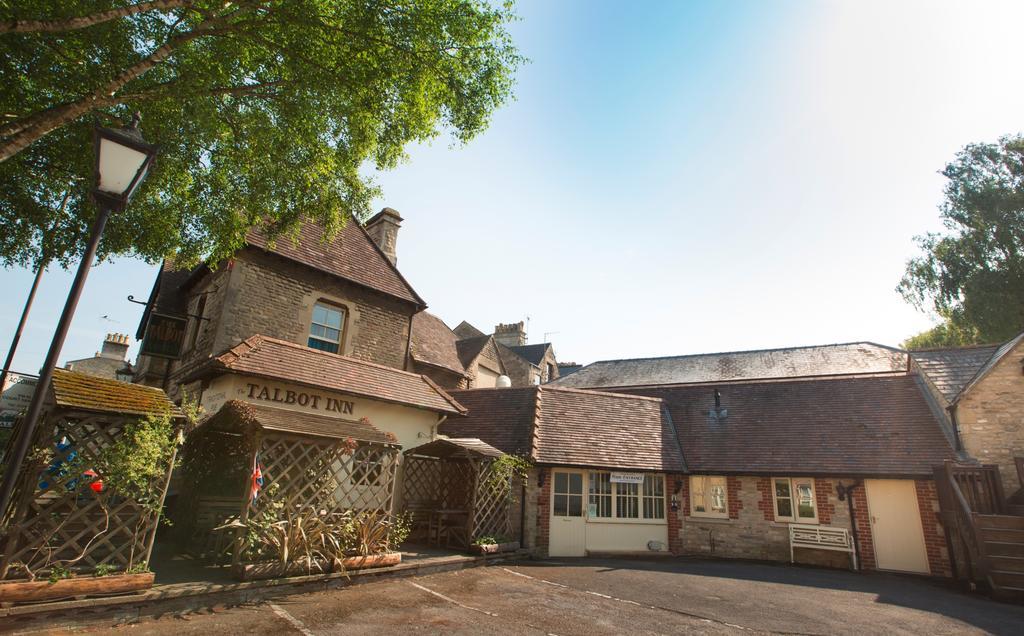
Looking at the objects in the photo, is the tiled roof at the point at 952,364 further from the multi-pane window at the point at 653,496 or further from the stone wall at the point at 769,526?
the multi-pane window at the point at 653,496

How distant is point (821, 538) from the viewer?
14.3 m

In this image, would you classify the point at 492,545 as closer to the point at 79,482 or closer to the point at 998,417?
the point at 79,482

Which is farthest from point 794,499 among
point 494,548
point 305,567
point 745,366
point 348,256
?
point 348,256

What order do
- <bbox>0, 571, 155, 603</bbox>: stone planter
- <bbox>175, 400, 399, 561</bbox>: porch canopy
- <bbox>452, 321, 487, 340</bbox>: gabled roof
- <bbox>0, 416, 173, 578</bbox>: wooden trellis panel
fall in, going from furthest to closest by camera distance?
<bbox>452, 321, 487, 340</bbox>: gabled roof, <bbox>175, 400, 399, 561</bbox>: porch canopy, <bbox>0, 416, 173, 578</bbox>: wooden trellis panel, <bbox>0, 571, 155, 603</bbox>: stone planter

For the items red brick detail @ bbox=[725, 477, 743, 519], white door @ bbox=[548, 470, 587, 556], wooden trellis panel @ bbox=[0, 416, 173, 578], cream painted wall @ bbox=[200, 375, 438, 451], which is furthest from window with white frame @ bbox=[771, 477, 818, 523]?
wooden trellis panel @ bbox=[0, 416, 173, 578]

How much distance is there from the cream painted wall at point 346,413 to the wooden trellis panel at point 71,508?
3.97 metres

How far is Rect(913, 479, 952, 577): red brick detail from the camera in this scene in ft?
43.1

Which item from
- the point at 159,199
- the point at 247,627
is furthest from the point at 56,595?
the point at 159,199

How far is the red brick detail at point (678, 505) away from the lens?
15.7m

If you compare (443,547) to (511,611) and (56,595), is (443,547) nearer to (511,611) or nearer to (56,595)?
(511,611)

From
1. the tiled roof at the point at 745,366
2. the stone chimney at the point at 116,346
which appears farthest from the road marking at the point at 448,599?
the stone chimney at the point at 116,346

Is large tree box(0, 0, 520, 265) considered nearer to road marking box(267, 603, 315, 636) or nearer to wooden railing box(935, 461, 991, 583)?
road marking box(267, 603, 315, 636)

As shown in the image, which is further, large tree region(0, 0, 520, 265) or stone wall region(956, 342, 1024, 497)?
stone wall region(956, 342, 1024, 497)

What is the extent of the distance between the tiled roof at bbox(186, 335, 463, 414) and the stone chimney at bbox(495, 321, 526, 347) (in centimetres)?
2080
